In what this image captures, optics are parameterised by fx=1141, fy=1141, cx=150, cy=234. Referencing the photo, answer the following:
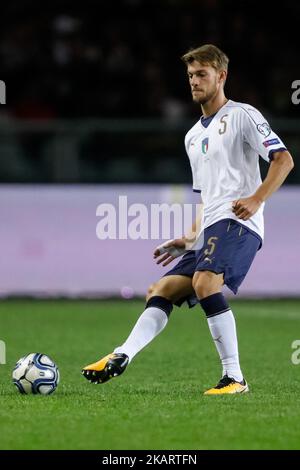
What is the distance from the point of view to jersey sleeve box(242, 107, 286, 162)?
7141 mm

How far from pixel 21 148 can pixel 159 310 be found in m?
8.36

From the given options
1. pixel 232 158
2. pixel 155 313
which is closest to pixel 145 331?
pixel 155 313

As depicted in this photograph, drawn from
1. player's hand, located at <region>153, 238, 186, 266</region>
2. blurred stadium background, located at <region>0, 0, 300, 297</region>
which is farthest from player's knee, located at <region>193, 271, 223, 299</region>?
blurred stadium background, located at <region>0, 0, 300, 297</region>

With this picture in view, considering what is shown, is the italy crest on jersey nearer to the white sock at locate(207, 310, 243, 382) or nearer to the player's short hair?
the player's short hair

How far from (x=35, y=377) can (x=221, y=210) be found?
159 cm

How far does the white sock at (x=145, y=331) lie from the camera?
736 cm

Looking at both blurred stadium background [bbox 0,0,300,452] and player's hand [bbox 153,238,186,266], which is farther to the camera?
player's hand [bbox 153,238,186,266]

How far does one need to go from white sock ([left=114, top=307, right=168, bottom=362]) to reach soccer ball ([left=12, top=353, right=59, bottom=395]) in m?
0.45

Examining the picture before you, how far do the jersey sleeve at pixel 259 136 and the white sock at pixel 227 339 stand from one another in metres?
1.05

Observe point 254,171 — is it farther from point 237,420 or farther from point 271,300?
point 271,300

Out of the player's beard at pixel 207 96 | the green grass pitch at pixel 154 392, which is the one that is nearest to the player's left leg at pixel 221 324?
the green grass pitch at pixel 154 392

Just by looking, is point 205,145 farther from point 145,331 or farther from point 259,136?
point 145,331

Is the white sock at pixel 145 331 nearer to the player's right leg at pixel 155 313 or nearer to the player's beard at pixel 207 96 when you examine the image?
the player's right leg at pixel 155 313
